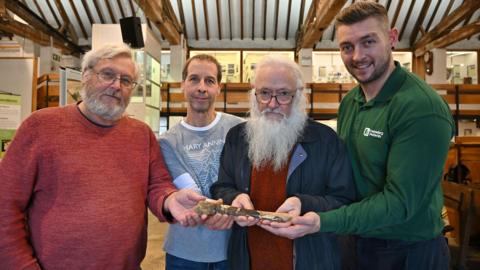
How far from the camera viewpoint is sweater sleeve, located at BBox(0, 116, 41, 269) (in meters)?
1.49

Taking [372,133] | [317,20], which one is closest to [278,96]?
[372,133]

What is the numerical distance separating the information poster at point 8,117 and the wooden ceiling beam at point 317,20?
17.6ft

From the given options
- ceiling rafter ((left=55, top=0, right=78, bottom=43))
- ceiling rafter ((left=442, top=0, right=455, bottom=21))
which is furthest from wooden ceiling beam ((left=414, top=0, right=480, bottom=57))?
ceiling rafter ((left=55, top=0, right=78, bottom=43))

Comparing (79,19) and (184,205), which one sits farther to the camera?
(79,19)

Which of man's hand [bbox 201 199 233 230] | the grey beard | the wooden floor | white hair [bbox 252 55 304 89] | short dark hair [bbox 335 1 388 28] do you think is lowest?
the wooden floor

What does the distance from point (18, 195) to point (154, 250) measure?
4046mm

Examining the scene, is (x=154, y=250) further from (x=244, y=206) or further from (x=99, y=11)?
(x=99, y=11)

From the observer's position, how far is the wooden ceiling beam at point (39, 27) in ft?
26.0

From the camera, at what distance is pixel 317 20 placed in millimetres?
7855

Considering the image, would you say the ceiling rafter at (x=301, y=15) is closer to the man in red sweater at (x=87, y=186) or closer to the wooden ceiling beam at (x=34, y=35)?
the wooden ceiling beam at (x=34, y=35)

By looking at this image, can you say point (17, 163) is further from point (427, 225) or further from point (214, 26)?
point (214, 26)

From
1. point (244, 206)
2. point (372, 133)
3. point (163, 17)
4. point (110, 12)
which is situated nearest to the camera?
point (244, 206)

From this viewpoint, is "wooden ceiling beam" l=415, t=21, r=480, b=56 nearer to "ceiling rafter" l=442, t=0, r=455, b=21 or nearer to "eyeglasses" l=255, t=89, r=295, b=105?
"ceiling rafter" l=442, t=0, r=455, b=21

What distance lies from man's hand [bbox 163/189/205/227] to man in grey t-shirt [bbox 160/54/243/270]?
15 cm
